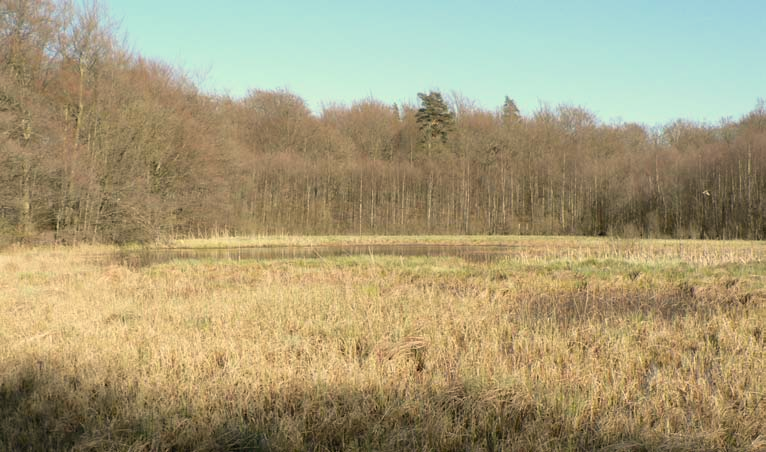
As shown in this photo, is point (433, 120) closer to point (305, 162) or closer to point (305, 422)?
point (305, 162)

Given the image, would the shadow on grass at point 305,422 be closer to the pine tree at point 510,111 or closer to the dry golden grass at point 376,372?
the dry golden grass at point 376,372

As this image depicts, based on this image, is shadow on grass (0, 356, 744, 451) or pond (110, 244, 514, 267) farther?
pond (110, 244, 514, 267)

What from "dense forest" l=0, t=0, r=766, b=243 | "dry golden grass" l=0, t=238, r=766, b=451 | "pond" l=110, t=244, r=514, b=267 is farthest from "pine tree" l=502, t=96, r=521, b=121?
"dry golden grass" l=0, t=238, r=766, b=451

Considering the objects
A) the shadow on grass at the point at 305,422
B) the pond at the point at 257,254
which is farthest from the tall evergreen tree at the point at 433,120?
the shadow on grass at the point at 305,422

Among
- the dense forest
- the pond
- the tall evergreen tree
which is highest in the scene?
the tall evergreen tree

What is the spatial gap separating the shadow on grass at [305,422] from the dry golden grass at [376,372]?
2 centimetres

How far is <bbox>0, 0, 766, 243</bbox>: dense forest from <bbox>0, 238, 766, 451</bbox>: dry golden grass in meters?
17.6

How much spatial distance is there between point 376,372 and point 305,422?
104 centimetres

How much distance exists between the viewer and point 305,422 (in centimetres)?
378

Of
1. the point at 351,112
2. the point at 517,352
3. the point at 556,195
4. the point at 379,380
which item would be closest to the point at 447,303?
the point at 517,352

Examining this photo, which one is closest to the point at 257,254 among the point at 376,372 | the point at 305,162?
the point at 376,372

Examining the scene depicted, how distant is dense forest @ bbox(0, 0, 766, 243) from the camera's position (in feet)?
77.0

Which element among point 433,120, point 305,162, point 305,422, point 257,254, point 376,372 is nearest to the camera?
point 305,422

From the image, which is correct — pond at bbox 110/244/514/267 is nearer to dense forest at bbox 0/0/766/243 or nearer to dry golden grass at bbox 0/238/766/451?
dense forest at bbox 0/0/766/243
